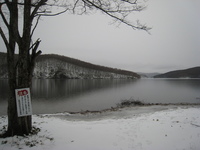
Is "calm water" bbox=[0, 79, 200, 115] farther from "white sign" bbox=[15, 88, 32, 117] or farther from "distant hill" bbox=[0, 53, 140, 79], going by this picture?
"distant hill" bbox=[0, 53, 140, 79]

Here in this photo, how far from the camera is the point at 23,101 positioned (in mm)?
3963

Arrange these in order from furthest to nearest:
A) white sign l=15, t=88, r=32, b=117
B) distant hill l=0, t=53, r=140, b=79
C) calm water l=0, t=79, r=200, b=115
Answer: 1. distant hill l=0, t=53, r=140, b=79
2. calm water l=0, t=79, r=200, b=115
3. white sign l=15, t=88, r=32, b=117

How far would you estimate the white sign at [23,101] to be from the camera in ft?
12.8

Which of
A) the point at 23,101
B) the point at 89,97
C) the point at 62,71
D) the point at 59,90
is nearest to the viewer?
the point at 23,101

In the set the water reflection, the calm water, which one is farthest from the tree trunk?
the water reflection

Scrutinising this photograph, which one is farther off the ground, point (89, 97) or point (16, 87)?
point (16, 87)

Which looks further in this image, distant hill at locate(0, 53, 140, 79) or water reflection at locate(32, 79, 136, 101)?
distant hill at locate(0, 53, 140, 79)

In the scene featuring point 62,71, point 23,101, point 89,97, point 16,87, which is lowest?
point 89,97

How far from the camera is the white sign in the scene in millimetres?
3914

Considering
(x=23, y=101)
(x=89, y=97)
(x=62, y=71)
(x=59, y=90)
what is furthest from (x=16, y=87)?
(x=62, y=71)

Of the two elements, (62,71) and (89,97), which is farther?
(62,71)

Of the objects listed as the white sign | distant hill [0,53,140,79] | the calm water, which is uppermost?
distant hill [0,53,140,79]

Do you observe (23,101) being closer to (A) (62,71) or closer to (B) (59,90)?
(B) (59,90)

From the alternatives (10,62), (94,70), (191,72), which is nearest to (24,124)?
(10,62)
